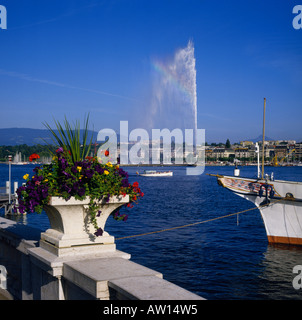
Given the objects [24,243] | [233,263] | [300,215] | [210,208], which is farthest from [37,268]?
[210,208]

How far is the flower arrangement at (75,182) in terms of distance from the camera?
17.9ft

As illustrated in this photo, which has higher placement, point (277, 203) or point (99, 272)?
point (99, 272)

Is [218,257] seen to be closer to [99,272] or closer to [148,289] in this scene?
[99,272]

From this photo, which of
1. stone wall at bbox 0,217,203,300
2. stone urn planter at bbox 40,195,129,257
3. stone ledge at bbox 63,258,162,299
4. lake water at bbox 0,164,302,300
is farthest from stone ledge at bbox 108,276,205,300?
lake water at bbox 0,164,302,300

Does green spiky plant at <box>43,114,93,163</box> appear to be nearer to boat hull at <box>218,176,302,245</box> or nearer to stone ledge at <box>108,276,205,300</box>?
stone ledge at <box>108,276,205,300</box>

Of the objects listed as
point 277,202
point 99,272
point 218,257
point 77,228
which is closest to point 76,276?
point 99,272

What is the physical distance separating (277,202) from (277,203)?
3.0 inches

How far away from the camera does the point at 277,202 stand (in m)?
23.0

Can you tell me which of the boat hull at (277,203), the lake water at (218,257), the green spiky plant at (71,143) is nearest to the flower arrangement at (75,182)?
the green spiky plant at (71,143)

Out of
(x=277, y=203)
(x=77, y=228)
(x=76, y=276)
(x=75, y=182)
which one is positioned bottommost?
(x=277, y=203)

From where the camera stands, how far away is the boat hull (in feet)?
72.2

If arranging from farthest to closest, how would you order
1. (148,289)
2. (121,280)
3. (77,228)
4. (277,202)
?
(277,202) < (77,228) < (121,280) < (148,289)
